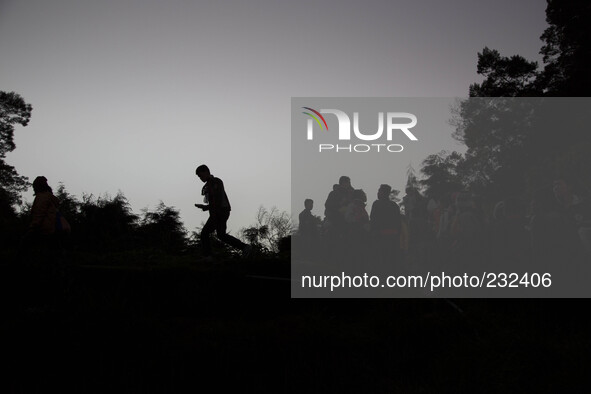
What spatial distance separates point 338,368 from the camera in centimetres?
494

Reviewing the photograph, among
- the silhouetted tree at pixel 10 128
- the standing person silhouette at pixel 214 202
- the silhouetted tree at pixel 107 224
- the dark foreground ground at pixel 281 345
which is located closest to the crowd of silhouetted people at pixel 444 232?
the dark foreground ground at pixel 281 345

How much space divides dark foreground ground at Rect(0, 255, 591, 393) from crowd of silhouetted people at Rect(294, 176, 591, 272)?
125cm

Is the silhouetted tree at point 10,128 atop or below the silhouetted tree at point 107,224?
atop

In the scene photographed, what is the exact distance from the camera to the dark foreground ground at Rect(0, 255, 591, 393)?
451 cm

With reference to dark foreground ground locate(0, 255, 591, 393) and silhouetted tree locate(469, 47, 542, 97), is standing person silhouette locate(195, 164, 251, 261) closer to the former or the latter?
dark foreground ground locate(0, 255, 591, 393)

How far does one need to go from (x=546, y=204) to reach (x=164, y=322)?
5452 mm

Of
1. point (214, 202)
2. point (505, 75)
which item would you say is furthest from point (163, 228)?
point (505, 75)

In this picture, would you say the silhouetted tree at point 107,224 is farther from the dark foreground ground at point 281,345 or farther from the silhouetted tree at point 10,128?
the silhouetted tree at point 10,128

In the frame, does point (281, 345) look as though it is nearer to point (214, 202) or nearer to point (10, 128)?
point (214, 202)

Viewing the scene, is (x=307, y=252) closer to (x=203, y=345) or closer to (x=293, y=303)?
(x=293, y=303)

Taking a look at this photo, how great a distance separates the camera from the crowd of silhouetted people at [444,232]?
736 cm

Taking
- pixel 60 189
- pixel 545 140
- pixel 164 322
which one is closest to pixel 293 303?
pixel 164 322

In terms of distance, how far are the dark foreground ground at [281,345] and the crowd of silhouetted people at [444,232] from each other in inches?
49.1

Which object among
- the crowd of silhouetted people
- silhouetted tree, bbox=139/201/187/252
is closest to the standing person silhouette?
the crowd of silhouetted people
